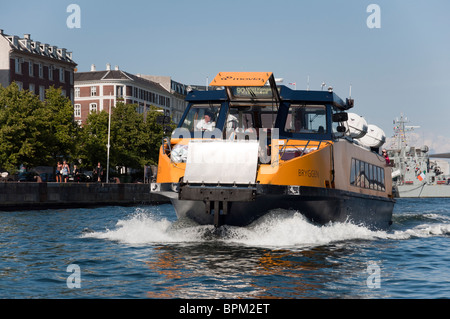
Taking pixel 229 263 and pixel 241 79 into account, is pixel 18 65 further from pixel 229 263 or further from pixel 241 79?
pixel 229 263

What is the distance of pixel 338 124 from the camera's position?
59.2 ft

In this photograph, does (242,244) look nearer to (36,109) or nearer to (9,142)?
(9,142)

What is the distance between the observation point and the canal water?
1030 centimetres

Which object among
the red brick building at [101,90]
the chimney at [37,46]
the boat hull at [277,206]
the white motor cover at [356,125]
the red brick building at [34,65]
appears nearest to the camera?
the boat hull at [277,206]

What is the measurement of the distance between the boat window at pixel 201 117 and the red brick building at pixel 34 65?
5869 centimetres

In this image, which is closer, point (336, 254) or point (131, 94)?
point (336, 254)

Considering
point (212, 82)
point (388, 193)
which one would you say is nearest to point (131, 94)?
point (388, 193)

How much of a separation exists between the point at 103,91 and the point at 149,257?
100.0 meters

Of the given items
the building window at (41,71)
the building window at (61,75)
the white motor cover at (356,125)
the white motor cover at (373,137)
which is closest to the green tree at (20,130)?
the building window at (41,71)

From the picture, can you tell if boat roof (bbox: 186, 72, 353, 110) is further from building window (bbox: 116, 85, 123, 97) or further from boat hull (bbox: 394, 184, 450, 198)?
building window (bbox: 116, 85, 123, 97)

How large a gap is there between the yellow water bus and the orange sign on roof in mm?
21

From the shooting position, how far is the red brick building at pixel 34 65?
78062mm
